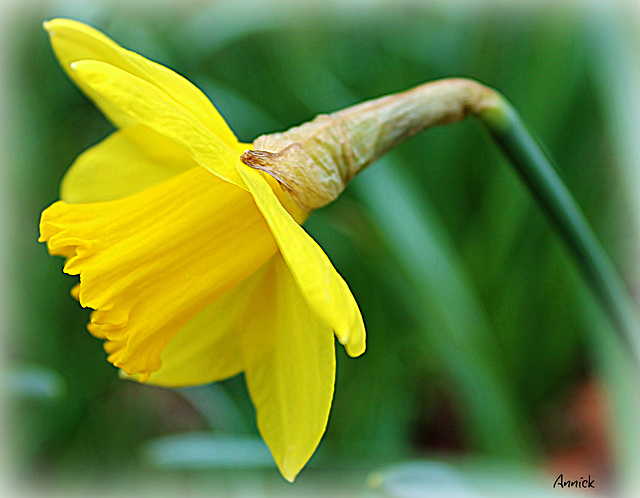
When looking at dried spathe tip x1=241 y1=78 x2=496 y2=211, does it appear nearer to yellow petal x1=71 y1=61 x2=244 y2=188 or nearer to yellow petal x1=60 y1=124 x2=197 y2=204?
yellow petal x1=71 y1=61 x2=244 y2=188

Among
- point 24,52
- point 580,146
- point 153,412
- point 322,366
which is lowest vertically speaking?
point 153,412

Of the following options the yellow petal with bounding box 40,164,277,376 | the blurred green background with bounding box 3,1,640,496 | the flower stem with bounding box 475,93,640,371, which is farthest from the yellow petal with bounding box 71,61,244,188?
the blurred green background with bounding box 3,1,640,496

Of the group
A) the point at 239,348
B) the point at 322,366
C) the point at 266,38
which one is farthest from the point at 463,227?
the point at 322,366

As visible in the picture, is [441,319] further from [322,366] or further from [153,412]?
[153,412]

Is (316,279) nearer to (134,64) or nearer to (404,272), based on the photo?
(134,64)

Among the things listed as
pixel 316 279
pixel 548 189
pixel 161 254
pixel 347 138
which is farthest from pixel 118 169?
pixel 548 189

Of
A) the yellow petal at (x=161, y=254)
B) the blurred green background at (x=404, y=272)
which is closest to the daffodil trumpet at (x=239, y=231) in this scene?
the yellow petal at (x=161, y=254)

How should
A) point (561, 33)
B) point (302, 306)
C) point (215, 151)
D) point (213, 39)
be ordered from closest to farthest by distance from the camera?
point (215, 151), point (302, 306), point (561, 33), point (213, 39)
